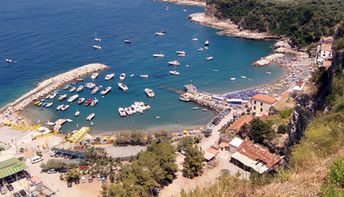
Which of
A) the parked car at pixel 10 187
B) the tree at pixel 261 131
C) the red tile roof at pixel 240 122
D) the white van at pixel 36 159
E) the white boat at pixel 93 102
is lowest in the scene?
the parked car at pixel 10 187

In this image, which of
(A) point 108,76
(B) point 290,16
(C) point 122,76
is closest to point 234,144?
(C) point 122,76

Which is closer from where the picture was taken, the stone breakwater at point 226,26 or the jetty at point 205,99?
the jetty at point 205,99

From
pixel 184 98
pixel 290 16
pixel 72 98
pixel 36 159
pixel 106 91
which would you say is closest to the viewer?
pixel 36 159

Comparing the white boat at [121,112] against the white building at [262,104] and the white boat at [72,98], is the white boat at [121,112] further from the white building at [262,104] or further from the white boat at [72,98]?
the white building at [262,104]

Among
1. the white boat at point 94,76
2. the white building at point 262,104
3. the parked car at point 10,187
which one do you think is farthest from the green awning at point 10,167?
the white building at point 262,104

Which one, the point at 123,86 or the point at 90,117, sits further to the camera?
the point at 123,86

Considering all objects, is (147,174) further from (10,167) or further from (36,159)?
(36,159)
